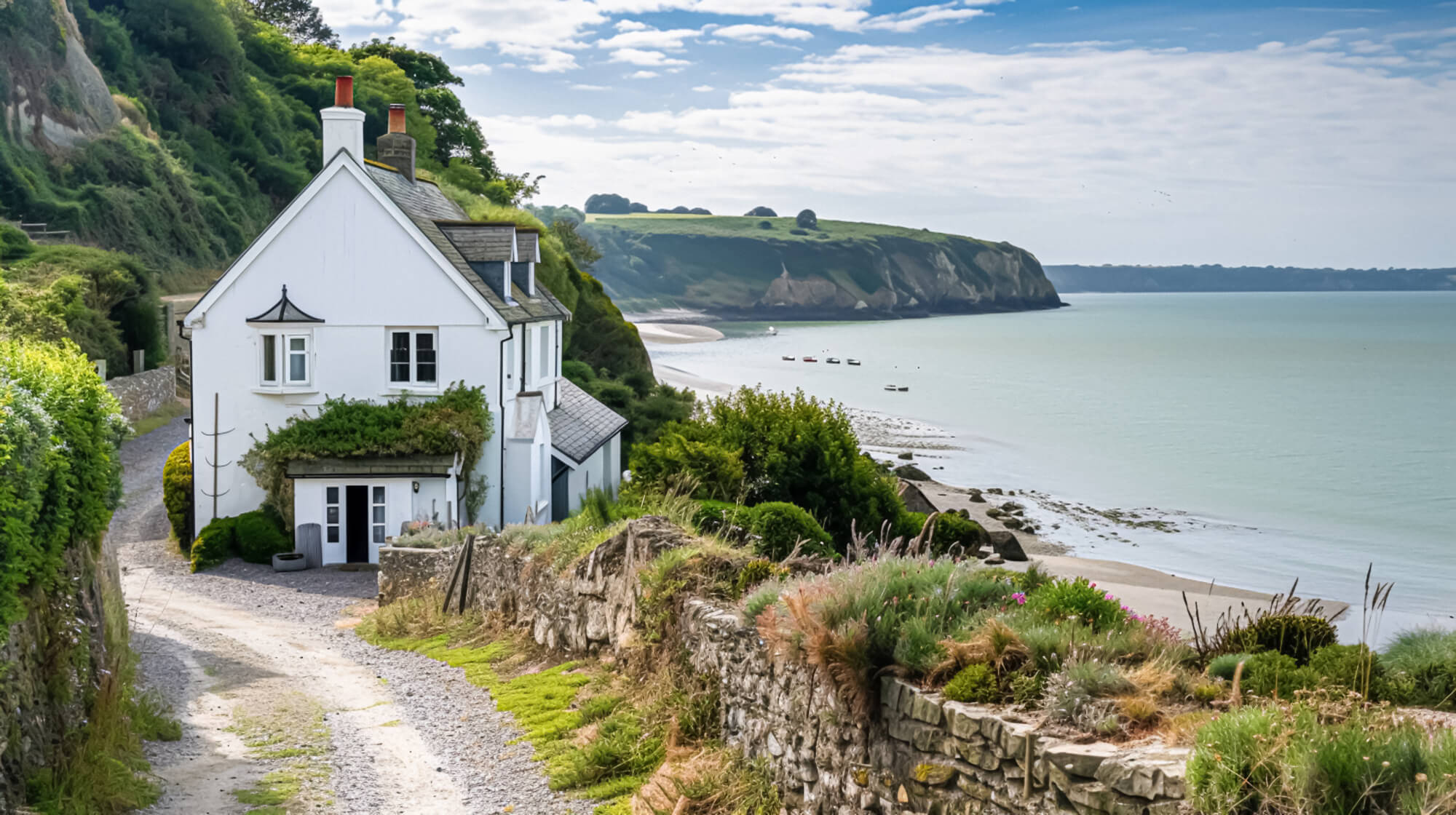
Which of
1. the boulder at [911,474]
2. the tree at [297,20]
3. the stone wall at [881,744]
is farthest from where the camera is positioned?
the tree at [297,20]

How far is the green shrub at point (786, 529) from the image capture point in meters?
18.7

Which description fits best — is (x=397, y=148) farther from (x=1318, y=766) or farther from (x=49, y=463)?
(x=1318, y=766)

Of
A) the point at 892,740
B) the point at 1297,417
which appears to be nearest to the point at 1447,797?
the point at 892,740

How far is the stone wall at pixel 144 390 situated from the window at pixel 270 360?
1391 centimetres

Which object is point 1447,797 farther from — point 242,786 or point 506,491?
point 506,491

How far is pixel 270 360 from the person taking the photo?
29.2 metres

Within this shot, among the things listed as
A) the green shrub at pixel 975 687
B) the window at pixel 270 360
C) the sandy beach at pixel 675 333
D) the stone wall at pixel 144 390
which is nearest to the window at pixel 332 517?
the window at pixel 270 360

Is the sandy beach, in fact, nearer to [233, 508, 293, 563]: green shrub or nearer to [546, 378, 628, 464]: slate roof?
[546, 378, 628, 464]: slate roof

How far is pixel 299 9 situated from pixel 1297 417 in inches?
3534

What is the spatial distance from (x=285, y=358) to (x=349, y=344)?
1.61m

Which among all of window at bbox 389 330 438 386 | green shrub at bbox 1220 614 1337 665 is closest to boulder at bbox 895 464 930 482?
window at bbox 389 330 438 386

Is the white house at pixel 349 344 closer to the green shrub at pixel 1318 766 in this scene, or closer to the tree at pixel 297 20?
the green shrub at pixel 1318 766

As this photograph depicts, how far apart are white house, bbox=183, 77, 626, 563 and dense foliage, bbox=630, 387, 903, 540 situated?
222 inches

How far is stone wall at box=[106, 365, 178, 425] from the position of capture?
41312 millimetres
